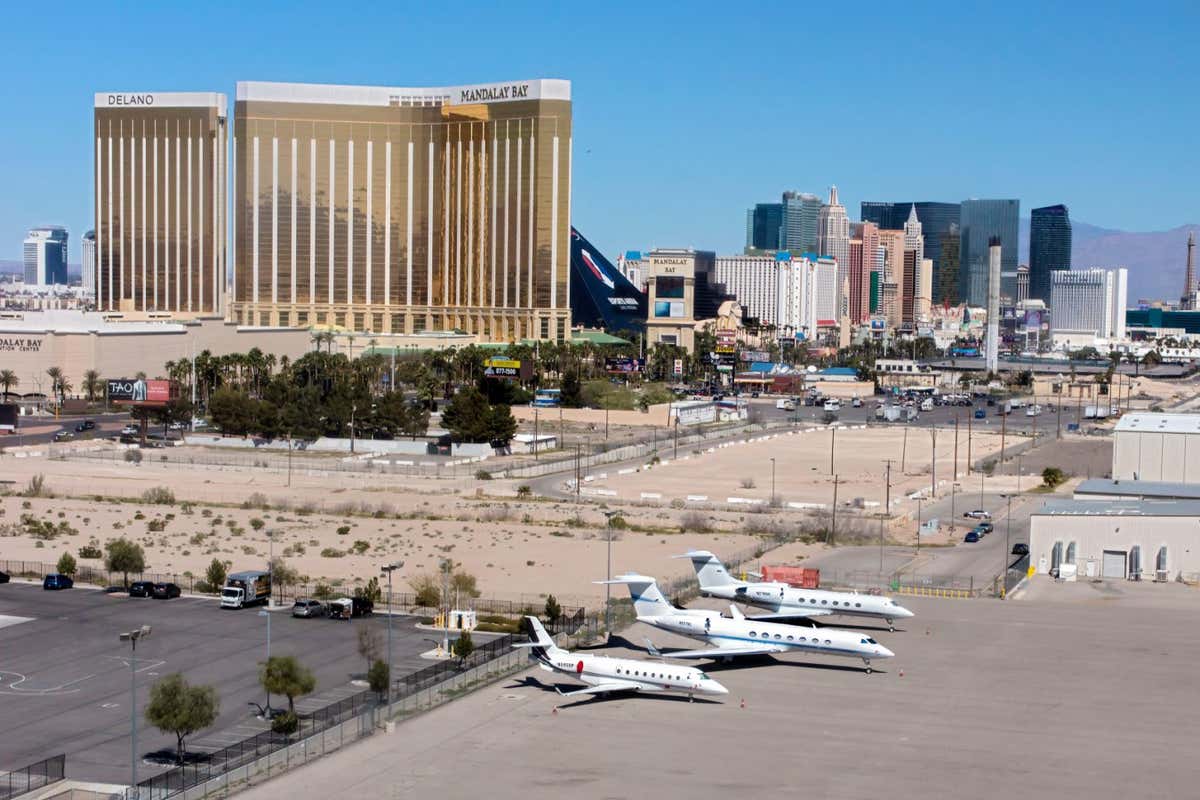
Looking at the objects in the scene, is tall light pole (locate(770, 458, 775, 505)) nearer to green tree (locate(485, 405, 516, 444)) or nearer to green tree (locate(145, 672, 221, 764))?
green tree (locate(485, 405, 516, 444))

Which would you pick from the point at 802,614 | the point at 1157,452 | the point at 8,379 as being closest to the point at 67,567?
the point at 802,614

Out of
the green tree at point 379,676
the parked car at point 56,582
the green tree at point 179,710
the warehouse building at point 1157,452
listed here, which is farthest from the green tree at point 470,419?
the green tree at point 179,710

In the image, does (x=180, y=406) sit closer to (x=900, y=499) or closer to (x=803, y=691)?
(x=900, y=499)

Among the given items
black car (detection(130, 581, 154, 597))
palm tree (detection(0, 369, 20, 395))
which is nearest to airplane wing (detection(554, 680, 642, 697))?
black car (detection(130, 581, 154, 597))

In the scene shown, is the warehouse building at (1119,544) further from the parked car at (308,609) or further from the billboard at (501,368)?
the billboard at (501,368)

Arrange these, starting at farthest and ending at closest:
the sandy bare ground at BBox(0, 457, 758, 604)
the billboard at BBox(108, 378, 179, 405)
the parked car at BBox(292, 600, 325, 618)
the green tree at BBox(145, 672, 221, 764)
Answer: the billboard at BBox(108, 378, 179, 405) → the sandy bare ground at BBox(0, 457, 758, 604) → the parked car at BBox(292, 600, 325, 618) → the green tree at BBox(145, 672, 221, 764)

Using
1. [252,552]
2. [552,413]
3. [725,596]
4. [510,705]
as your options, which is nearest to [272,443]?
[552,413]

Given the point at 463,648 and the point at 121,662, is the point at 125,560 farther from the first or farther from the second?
the point at 463,648
